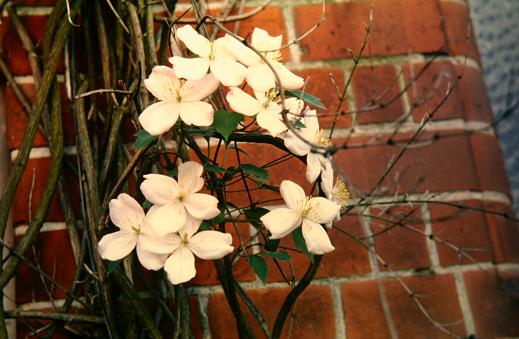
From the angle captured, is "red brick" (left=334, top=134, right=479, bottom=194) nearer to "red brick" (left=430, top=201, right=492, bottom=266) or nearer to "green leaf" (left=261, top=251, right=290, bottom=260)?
"red brick" (left=430, top=201, right=492, bottom=266)

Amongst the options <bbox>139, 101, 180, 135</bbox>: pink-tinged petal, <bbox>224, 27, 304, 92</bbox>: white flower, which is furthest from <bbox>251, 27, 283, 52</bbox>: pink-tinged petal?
<bbox>139, 101, 180, 135</bbox>: pink-tinged petal

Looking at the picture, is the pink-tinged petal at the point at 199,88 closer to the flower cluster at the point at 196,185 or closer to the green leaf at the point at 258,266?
the flower cluster at the point at 196,185

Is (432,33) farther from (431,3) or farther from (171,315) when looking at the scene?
(171,315)

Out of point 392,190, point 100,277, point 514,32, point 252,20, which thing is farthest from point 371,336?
point 514,32

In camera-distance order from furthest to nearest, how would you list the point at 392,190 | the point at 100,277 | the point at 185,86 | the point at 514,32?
the point at 514,32 → the point at 392,190 → the point at 100,277 → the point at 185,86

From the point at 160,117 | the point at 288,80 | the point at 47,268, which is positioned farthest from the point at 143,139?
the point at 47,268

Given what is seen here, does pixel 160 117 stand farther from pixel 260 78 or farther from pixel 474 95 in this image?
pixel 474 95
